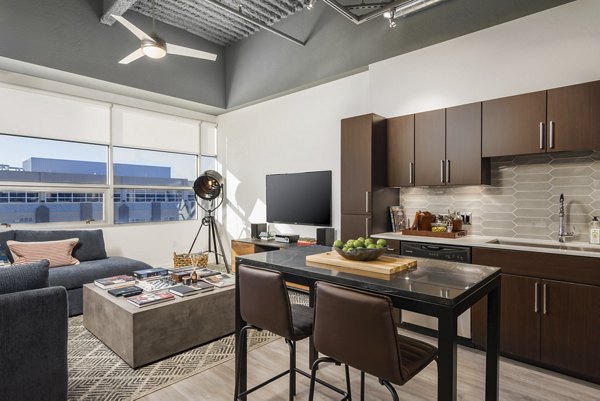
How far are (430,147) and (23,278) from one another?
11.0ft

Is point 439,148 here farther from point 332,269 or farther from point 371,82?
point 332,269

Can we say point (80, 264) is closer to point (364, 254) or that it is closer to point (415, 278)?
point (364, 254)

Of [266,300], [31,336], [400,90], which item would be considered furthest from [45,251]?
[400,90]

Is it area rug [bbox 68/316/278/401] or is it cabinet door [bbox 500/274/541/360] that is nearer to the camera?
area rug [bbox 68/316/278/401]

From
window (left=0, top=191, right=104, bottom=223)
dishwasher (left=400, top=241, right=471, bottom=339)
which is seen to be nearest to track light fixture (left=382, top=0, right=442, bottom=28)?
dishwasher (left=400, top=241, right=471, bottom=339)

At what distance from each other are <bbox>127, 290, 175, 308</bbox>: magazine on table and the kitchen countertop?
2.06m

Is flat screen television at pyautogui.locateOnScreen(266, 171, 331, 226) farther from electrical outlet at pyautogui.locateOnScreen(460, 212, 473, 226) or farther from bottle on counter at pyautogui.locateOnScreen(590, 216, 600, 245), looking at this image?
bottle on counter at pyautogui.locateOnScreen(590, 216, 600, 245)

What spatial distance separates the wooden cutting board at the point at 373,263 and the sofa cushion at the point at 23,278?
1549 millimetres

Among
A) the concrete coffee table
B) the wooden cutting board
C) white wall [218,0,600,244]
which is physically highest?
white wall [218,0,600,244]

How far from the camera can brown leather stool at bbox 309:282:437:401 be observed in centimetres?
131

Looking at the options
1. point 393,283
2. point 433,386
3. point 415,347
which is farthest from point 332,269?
point 433,386

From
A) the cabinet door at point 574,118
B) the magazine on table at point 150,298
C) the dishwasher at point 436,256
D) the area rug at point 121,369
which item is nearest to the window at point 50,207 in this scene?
the area rug at point 121,369

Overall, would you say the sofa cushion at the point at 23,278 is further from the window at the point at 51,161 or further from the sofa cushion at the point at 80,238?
the window at the point at 51,161

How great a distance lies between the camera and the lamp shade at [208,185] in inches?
228
